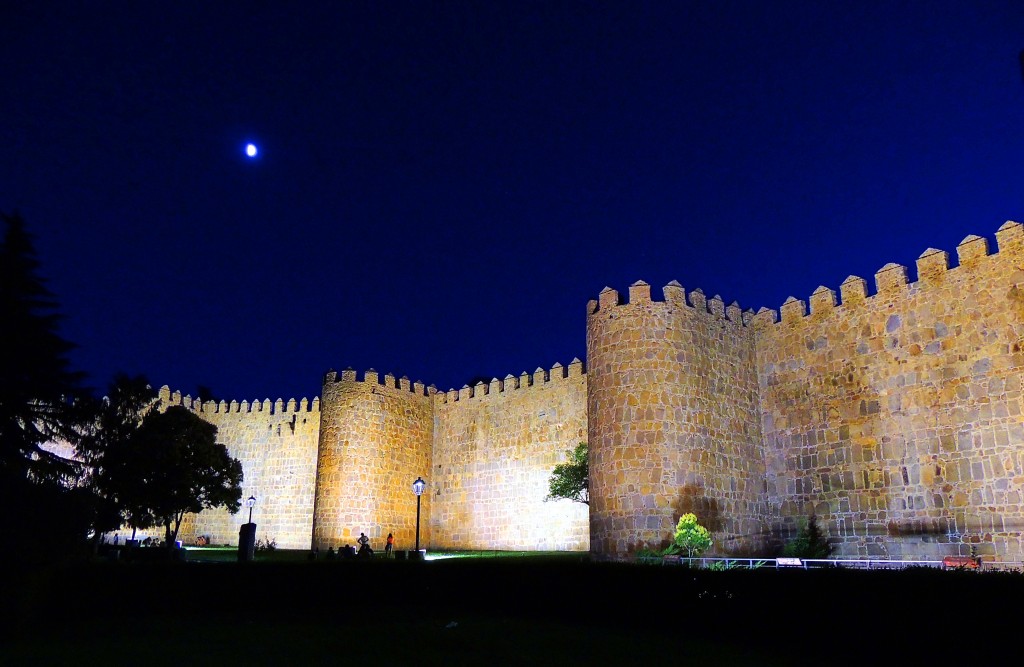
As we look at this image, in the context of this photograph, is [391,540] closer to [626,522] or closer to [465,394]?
[465,394]

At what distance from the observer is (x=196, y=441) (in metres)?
→ 24.1

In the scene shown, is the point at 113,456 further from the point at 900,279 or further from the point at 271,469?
the point at 900,279

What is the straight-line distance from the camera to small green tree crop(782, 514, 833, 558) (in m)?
17.3

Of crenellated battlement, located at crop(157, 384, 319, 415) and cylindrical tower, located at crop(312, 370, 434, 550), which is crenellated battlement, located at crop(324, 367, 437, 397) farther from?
crenellated battlement, located at crop(157, 384, 319, 415)

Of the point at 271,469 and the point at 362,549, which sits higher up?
the point at 271,469

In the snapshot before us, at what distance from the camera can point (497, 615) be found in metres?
12.4

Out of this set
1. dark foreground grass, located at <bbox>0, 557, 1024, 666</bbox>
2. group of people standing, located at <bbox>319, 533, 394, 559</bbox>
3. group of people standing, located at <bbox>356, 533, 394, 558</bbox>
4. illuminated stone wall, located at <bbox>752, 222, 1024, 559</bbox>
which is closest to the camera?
dark foreground grass, located at <bbox>0, 557, 1024, 666</bbox>

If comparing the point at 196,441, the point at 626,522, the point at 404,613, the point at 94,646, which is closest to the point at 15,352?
the point at 196,441

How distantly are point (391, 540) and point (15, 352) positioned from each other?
1291cm

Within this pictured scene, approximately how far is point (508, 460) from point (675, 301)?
36.6 feet

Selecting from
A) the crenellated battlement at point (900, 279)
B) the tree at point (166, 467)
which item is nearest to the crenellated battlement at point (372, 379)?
the tree at point (166, 467)

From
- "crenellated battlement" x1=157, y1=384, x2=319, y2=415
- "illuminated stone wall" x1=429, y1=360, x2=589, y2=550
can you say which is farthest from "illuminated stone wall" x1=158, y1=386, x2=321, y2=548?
"illuminated stone wall" x1=429, y1=360, x2=589, y2=550

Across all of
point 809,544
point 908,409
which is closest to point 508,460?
point 809,544

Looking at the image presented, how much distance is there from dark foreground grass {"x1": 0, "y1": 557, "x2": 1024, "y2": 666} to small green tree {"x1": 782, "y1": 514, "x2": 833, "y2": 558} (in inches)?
318
